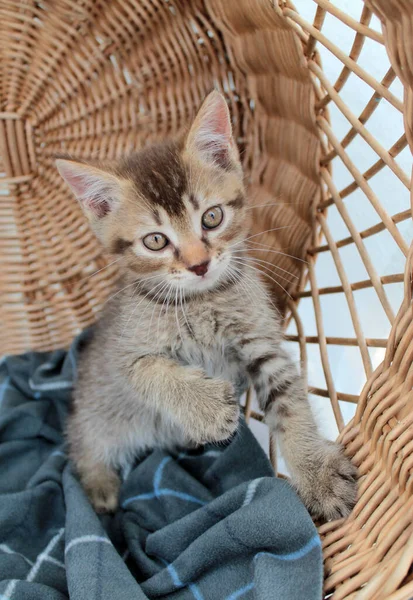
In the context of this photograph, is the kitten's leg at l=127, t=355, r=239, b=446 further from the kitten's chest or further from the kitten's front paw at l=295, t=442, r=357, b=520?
the kitten's front paw at l=295, t=442, r=357, b=520

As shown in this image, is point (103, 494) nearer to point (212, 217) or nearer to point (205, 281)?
point (205, 281)

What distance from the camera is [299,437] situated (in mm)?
1113

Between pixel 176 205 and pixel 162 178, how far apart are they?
76mm

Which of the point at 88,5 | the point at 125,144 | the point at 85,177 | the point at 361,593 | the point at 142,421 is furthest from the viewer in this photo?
the point at 125,144

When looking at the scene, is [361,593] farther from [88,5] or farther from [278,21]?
[88,5]

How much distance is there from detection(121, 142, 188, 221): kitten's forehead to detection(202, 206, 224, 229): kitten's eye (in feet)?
0.19

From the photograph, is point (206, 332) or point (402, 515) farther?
point (206, 332)

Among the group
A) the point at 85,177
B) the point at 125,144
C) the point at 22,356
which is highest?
the point at 125,144

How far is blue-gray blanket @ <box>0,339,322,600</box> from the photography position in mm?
938

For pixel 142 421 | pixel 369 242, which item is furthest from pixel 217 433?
pixel 369 242

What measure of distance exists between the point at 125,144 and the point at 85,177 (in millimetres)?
625

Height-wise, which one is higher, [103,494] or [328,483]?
[328,483]

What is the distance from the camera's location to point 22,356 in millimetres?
1797

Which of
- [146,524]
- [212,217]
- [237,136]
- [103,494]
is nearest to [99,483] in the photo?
[103,494]
